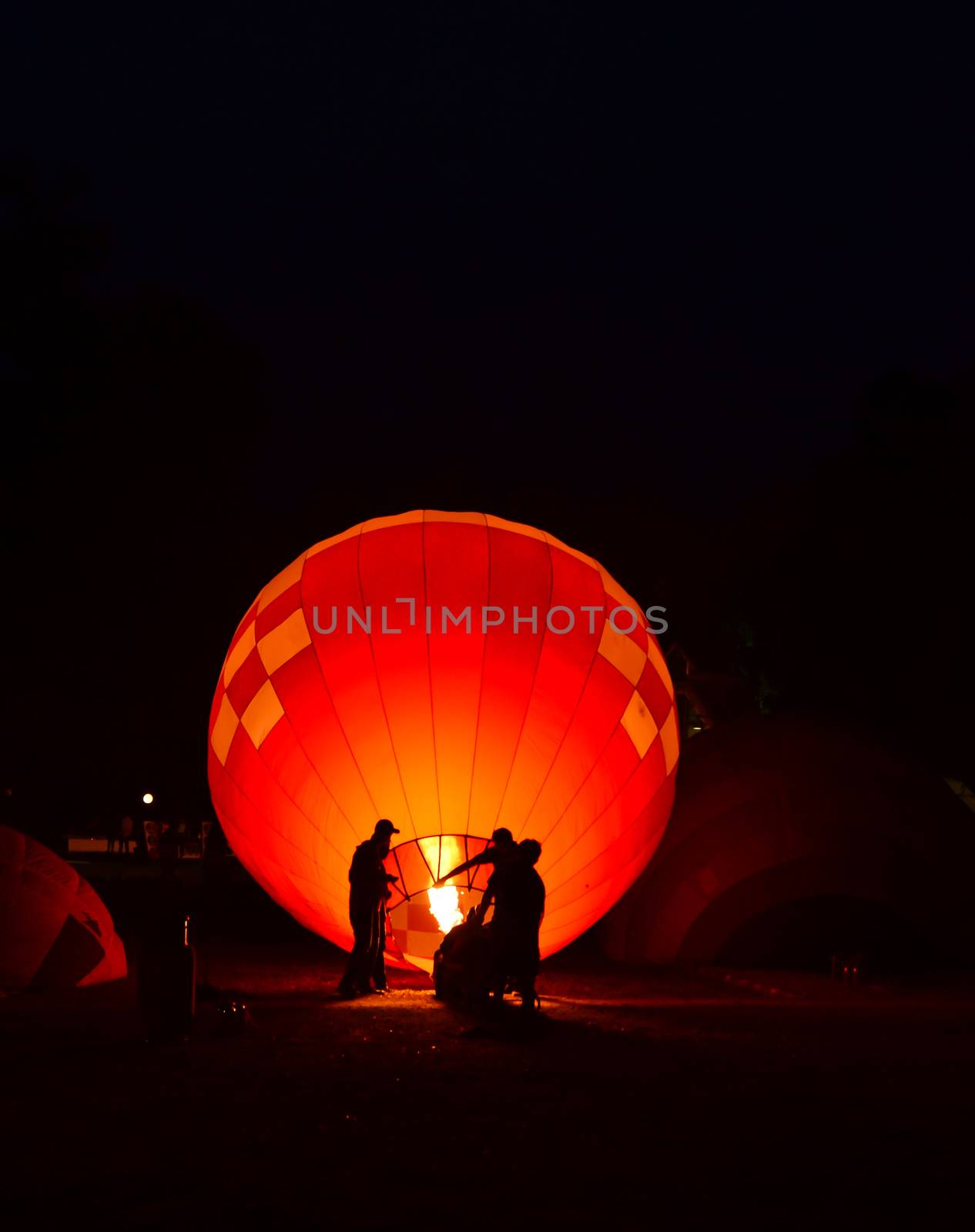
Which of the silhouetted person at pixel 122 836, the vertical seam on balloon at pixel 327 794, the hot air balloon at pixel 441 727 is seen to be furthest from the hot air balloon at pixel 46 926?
the silhouetted person at pixel 122 836

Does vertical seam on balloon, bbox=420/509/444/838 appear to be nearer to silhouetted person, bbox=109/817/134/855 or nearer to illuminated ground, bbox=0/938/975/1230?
illuminated ground, bbox=0/938/975/1230

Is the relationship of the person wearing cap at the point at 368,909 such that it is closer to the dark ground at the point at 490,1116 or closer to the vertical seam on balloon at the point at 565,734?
the dark ground at the point at 490,1116

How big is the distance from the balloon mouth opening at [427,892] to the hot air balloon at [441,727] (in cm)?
1

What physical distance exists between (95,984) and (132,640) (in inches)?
391

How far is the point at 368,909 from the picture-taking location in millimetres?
9641

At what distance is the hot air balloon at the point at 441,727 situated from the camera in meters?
10.2

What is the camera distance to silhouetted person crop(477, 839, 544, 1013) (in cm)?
877

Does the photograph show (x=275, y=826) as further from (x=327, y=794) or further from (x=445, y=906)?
(x=445, y=906)

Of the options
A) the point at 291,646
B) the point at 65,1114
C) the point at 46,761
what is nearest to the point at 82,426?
the point at 46,761

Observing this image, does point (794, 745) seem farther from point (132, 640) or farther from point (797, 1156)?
point (132, 640)

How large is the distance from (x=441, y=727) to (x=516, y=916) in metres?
1.76

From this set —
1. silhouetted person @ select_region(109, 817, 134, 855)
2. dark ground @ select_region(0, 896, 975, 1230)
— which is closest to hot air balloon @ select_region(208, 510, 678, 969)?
dark ground @ select_region(0, 896, 975, 1230)

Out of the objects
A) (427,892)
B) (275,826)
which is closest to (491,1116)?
(427,892)

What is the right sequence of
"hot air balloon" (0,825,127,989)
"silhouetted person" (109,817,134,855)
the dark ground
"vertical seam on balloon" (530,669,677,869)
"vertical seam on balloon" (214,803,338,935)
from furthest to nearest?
"silhouetted person" (109,817,134,855), "vertical seam on balloon" (214,803,338,935), "vertical seam on balloon" (530,669,677,869), "hot air balloon" (0,825,127,989), the dark ground
